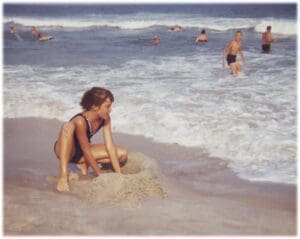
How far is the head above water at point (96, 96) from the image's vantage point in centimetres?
309

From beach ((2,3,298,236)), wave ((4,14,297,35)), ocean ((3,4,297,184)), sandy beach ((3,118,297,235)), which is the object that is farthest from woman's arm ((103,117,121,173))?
wave ((4,14,297,35))

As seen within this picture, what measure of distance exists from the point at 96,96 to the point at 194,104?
9.01 ft

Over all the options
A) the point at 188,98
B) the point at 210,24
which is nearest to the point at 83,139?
the point at 188,98

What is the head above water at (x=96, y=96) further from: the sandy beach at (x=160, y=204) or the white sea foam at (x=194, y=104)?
the white sea foam at (x=194, y=104)

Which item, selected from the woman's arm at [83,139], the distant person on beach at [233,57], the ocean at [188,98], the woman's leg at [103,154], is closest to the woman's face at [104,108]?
the woman's arm at [83,139]

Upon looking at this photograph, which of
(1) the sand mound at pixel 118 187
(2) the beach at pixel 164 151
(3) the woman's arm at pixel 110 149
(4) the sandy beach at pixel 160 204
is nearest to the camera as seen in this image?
(4) the sandy beach at pixel 160 204

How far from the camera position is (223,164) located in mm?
3777

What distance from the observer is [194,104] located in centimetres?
563

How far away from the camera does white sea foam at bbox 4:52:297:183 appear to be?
13.4ft

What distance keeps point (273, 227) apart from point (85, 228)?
127 centimetres

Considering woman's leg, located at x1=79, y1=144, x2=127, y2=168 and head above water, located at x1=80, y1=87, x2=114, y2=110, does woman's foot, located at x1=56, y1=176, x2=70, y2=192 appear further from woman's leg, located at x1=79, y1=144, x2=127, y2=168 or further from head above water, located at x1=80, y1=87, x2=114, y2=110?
head above water, located at x1=80, y1=87, x2=114, y2=110

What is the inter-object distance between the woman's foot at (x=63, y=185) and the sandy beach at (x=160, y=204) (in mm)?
50

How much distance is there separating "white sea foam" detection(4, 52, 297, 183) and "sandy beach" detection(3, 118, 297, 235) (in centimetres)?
37

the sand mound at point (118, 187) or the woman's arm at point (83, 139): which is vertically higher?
the woman's arm at point (83, 139)
